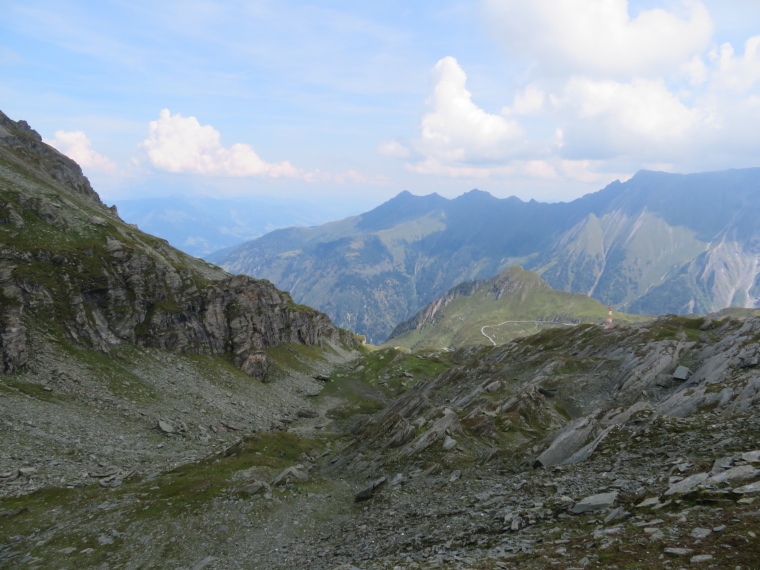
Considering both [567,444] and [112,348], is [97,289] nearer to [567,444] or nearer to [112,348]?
[112,348]

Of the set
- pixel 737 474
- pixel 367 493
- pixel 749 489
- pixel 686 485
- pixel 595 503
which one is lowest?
pixel 367 493

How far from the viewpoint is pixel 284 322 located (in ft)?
481

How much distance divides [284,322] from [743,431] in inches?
5263

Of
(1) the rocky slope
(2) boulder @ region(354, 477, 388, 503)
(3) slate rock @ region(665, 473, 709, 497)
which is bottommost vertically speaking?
(2) boulder @ region(354, 477, 388, 503)

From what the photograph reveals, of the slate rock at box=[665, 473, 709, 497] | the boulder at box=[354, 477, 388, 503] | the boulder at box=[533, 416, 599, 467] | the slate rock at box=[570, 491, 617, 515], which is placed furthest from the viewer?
the boulder at box=[354, 477, 388, 503]

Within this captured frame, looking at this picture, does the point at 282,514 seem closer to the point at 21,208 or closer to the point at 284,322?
the point at 21,208

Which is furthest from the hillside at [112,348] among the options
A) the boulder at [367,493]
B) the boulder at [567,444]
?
the boulder at [567,444]

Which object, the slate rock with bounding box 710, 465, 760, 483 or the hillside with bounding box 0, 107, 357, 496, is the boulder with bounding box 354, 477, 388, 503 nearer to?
the slate rock with bounding box 710, 465, 760, 483

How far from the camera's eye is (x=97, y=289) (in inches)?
3492

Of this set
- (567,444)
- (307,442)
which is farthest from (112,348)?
(567,444)

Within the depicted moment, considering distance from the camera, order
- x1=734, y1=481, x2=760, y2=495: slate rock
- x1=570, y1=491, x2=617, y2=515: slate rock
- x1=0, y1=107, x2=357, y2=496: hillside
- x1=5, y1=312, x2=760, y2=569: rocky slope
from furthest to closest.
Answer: x1=0, y1=107, x2=357, y2=496: hillside, x1=570, y1=491, x2=617, y2=515: slate rock, x1=5, y1=312, x2=760, y2=569: rocky slope, x1=734, y1=481, x2=760, y2=495: slate rock

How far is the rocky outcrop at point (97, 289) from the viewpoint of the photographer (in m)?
76.4

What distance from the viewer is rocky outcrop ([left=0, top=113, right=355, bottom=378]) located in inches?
3009

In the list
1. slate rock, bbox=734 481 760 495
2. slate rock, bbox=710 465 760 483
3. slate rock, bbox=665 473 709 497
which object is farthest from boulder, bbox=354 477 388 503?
slate rock, bbox=734 481 760 495
